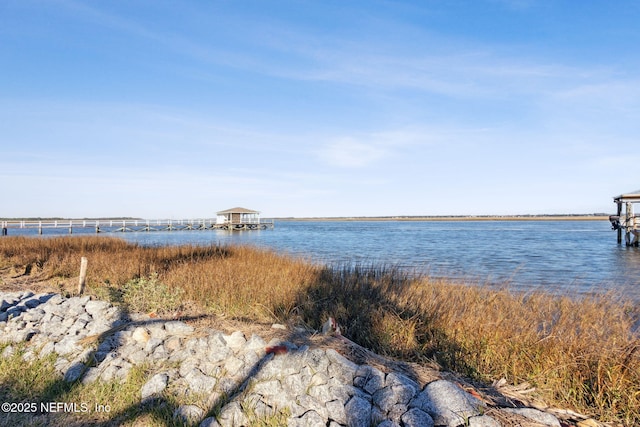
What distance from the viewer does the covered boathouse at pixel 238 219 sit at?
54.5 m

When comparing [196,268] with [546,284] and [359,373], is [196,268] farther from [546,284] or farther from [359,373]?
[546,284]

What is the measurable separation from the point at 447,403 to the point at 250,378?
1.74 meters

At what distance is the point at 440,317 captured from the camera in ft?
18.3

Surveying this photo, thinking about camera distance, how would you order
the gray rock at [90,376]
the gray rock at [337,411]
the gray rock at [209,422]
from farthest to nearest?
the gray rock at [90,376]
the gray rock at [209,422]
the gray rock at [337,411]

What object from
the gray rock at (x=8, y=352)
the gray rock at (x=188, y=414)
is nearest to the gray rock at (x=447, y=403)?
the gray rock at (x=188, y=414)

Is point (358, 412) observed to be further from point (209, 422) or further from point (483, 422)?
point (209, 422)

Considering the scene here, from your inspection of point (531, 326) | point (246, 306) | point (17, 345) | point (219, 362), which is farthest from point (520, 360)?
point (17, 345)

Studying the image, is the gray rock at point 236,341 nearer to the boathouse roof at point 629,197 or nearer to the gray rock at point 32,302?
the gray rock at point 32,302

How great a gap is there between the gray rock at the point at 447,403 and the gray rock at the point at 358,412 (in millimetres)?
350

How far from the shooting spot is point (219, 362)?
424 centimetres

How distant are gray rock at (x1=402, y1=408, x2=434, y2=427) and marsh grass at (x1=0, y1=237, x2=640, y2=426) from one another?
1294 millimetres

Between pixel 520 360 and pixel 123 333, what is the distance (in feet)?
14.9

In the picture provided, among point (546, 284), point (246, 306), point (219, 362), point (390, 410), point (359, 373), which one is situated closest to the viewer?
point (390, 410)

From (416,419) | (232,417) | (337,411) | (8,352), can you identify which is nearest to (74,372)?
(8,352)
